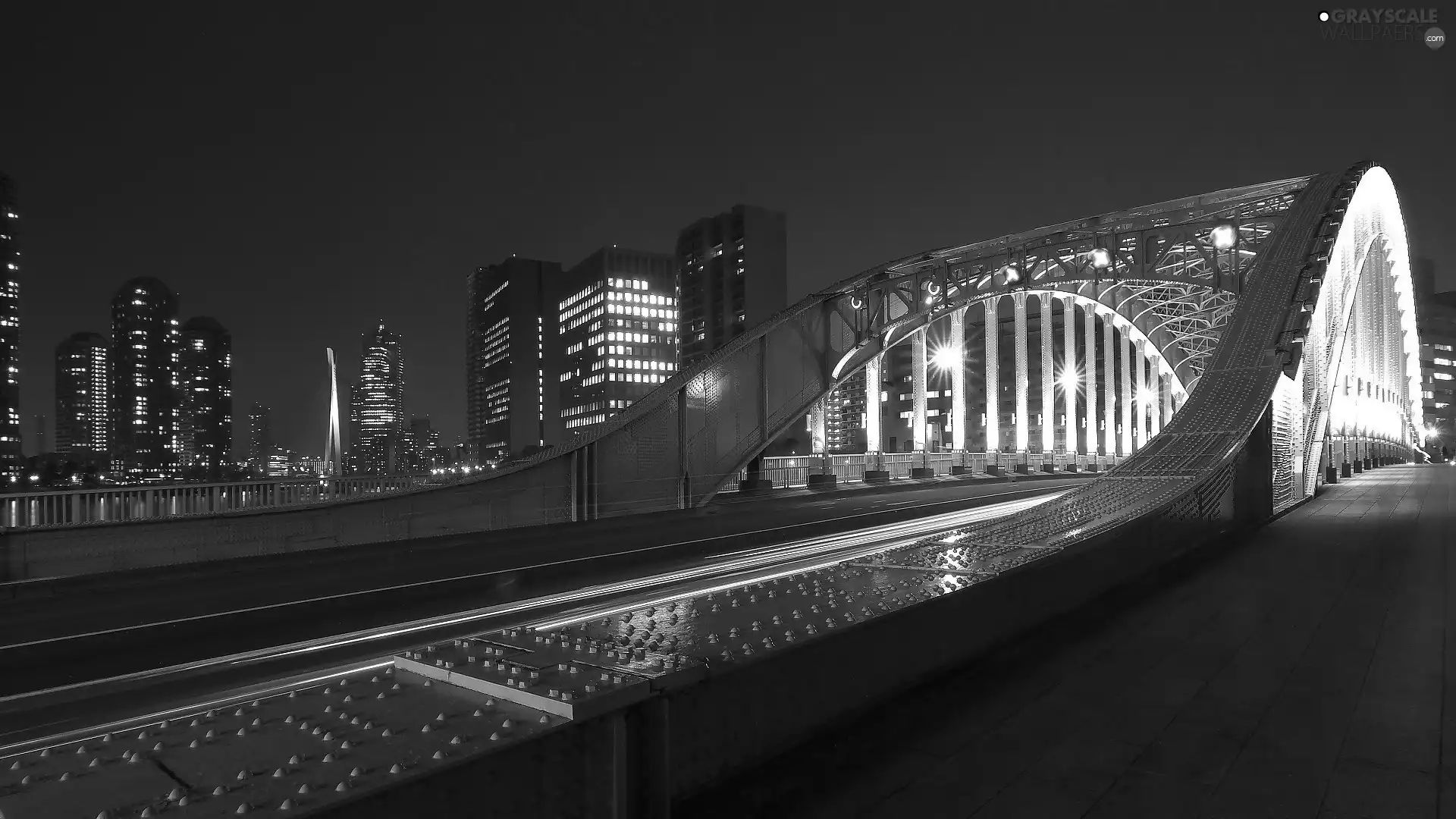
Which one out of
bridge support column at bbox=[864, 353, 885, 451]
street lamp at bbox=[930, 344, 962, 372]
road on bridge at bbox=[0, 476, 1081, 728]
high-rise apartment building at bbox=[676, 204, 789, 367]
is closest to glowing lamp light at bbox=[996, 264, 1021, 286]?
bridge support column at bbox=[864, 353, 885, 451]

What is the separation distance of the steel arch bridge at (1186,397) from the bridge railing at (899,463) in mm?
2093

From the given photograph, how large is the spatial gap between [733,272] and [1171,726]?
143468mm

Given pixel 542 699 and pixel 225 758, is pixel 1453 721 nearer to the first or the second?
pixel 542 699

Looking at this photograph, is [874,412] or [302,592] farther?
[874,412]

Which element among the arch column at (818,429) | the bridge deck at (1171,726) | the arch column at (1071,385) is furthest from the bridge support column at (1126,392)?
the bridge deck at (1171,726)

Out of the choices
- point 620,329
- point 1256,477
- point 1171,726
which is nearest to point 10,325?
point 620,329

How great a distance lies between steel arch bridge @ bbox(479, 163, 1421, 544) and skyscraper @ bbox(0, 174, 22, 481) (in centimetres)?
11143

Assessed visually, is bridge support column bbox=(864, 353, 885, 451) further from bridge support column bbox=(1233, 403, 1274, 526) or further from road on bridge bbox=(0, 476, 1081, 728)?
bridge support column bbox=(1233, 403, 1274, 526)

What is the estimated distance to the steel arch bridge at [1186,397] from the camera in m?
11.9

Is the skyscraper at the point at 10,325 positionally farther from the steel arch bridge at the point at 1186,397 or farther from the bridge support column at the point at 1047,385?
the bridge support column at the point at 1047,385

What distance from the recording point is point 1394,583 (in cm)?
852

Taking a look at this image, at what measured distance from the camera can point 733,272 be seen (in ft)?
478

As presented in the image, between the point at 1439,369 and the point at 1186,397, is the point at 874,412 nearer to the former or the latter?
the point at 1186,397

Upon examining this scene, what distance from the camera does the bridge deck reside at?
11.7 feet
